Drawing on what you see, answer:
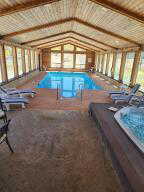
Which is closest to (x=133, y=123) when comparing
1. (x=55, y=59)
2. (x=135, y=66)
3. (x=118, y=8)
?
(x=118, y=8)

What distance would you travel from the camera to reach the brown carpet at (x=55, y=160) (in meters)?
2.72

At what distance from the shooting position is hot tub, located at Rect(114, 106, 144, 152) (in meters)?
3.44

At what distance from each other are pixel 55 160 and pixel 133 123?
2.61 meters

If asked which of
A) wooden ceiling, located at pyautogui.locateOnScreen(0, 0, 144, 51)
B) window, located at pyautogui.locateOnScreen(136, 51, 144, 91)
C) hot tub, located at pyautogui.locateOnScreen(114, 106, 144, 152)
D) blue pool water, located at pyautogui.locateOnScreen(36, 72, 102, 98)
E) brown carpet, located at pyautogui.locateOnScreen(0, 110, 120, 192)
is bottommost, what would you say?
brown carpet, located at pyautogui.locateOnScreen(0, 110, 120, 192)

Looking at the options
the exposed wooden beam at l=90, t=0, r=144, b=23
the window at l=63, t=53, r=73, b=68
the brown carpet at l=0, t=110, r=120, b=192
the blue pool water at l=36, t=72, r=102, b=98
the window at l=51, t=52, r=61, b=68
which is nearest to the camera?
the brown carpet at l=0, t=110, r=120, b=192

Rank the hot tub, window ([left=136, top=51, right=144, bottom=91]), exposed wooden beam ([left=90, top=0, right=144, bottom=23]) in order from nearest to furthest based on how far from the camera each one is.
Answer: the hot tub < exposed wooden beam ([left=90, top=0, right=144, bottom=23]) < window ([left=136, top=51, right=144, bottom=91])

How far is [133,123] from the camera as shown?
4535 millimetres

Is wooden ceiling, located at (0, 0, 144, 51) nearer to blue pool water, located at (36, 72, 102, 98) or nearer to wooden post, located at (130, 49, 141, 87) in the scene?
wooden post, located at (130, 49, 141, 87)

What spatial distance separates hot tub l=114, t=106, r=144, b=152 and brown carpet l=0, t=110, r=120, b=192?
0.79 meters

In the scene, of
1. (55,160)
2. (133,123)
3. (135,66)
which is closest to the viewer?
(55,160)

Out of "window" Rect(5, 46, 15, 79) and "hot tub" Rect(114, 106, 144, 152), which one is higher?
"window" Rect(5, 46, 15, 79)

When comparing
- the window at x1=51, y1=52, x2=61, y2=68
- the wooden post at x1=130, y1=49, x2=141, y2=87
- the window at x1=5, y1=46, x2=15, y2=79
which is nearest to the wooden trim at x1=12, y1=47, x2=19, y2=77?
the window at x1=5, y1=46, x2=15, y2=79

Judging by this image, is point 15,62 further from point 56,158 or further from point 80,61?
point 80,61

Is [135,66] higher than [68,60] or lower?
lower
